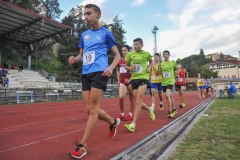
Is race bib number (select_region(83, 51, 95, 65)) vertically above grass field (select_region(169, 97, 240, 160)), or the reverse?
race bib number (select_region(83, 51, 95, 65))

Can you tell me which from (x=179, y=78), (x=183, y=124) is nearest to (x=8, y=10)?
(x=179, y=78)

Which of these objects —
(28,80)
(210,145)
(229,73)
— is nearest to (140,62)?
(210,145)

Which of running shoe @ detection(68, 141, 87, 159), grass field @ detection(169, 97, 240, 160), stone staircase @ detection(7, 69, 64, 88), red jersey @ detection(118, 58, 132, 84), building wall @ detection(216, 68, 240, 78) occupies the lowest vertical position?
grass field @ detection(169, 97, 240, 160)

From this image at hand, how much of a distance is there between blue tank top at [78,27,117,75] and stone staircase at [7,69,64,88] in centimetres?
2353

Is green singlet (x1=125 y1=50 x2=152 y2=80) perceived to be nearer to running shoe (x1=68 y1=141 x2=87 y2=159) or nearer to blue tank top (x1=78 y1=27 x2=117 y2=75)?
blue tank top (x1=78 y1=27 x2=117 y2=75)

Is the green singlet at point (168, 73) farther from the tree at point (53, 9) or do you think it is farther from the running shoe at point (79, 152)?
the tree at point (53, 9)

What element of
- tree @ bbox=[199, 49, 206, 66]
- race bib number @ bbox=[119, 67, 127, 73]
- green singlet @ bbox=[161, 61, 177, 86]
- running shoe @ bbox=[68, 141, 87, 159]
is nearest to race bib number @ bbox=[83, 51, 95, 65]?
running shoe @ bbox=[68, 141, 87, 159]

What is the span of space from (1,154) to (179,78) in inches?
386

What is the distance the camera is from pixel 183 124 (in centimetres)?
749

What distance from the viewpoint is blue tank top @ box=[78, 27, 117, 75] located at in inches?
170

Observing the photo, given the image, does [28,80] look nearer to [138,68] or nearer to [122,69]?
[122,69]

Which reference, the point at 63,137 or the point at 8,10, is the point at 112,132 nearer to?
the point at 63,137

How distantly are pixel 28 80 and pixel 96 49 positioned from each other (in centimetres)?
2732

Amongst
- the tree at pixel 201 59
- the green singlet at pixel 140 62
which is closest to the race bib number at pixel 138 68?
the green singlet at pixel 140 62
